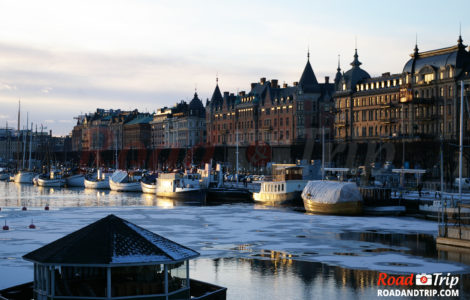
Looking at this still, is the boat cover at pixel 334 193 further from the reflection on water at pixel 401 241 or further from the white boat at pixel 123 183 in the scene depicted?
the white boat at pixel 123 183

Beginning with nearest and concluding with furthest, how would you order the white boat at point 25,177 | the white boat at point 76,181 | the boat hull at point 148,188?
the boat hull at point 148,188
the white boat at point 76,181
the white boat at point 25,177

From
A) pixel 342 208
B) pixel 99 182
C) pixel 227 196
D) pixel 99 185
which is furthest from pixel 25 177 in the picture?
pixel 342 208

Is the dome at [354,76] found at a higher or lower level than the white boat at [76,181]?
higher

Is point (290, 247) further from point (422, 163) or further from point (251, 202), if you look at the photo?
point (422, 163)

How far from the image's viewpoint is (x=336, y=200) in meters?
60.5

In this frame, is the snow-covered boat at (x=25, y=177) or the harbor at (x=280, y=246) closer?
the harbor at (x=280, y=246)

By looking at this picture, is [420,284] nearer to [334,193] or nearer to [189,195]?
[334,193]

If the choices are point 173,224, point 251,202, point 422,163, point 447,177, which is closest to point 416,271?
point 173,224

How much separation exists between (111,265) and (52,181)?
4342 inches

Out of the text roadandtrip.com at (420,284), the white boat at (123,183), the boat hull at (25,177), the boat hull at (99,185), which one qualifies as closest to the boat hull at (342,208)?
the text roadandtrip.com at (420,284)

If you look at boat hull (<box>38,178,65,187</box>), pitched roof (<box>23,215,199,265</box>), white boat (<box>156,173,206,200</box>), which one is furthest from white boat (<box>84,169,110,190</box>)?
pitched roof (<box>23,215,199,265</box>)

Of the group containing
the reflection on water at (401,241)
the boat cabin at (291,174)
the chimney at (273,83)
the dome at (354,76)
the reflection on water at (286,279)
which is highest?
the chimney at (273,83)

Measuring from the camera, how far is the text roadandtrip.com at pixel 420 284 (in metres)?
26.8

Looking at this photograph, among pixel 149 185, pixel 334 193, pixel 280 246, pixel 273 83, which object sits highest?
pixel 273 83
